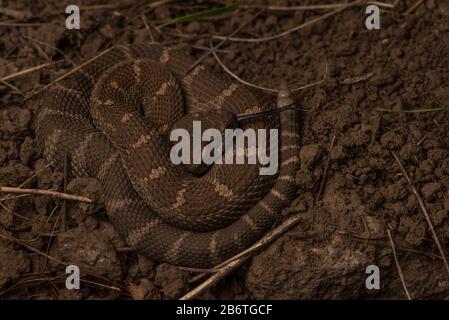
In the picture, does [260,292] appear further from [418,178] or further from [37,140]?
[37,140]

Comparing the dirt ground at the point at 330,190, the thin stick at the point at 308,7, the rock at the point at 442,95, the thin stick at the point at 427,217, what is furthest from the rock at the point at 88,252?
the rock at the point at 442,95

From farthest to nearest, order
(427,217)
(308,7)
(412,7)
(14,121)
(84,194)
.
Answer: (308,7), (412,7), (14,121), (84,194), (427,217)

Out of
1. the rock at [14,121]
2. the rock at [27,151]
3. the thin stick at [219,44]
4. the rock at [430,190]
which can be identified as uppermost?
the thin stick at [219,44]

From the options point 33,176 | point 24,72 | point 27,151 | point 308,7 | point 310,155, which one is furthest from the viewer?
point 308,7

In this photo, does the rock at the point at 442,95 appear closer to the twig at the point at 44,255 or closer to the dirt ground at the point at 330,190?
the dirt ground at the point at 330,190

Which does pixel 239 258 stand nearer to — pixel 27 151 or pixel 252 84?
pixel 252 84

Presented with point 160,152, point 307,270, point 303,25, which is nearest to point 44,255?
point 160,152

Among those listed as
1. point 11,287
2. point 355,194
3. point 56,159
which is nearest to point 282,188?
point 355,194
